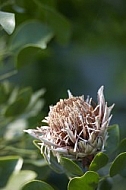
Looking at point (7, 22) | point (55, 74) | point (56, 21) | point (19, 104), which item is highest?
point (7, 22)

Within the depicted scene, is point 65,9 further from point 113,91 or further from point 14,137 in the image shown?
point 14,137

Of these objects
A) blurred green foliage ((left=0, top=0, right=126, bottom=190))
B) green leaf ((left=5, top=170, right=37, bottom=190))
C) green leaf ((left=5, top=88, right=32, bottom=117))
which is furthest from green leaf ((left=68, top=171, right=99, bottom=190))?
green leaf ((left=5, top=88, right=32, bottom=117))

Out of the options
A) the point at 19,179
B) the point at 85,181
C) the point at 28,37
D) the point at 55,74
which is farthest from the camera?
the point at 55,74

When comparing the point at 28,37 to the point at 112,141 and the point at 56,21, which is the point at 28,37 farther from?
the point at 112,141

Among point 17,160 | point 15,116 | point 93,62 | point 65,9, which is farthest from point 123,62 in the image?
point 17,160

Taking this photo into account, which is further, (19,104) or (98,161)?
(19,104)

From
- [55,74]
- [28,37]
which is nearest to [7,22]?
[28,37]

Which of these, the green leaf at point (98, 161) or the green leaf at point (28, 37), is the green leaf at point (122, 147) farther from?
the green leaf at point (28, 37)
